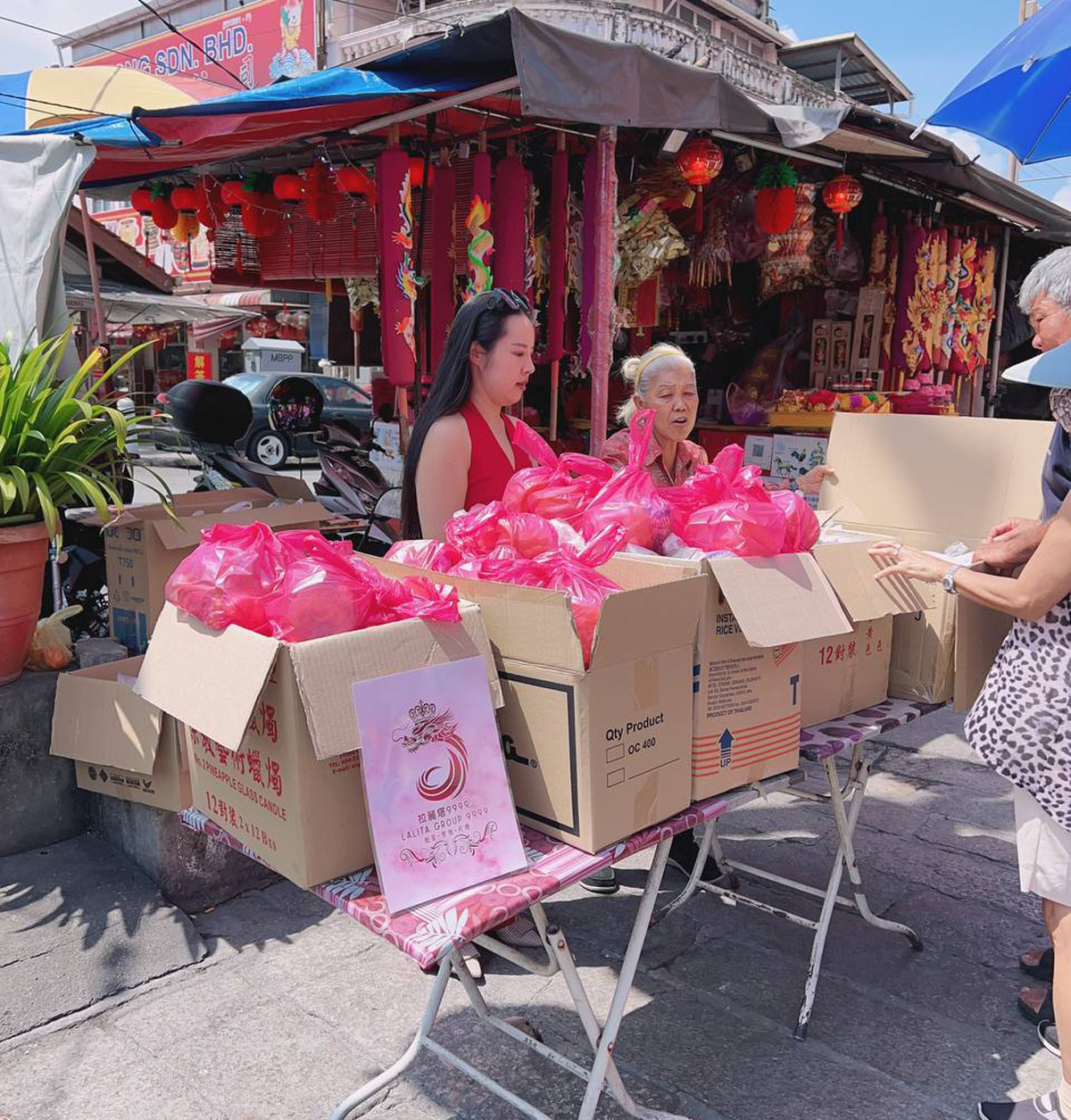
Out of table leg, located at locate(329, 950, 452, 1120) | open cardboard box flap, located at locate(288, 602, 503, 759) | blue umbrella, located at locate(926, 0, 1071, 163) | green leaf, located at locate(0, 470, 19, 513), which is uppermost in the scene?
blue umbrella, located at locate(926, 0, 1071, 163)

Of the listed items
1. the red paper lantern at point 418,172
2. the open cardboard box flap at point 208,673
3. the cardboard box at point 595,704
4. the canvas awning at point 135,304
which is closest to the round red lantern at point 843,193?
the red paper lantern at point 418,172

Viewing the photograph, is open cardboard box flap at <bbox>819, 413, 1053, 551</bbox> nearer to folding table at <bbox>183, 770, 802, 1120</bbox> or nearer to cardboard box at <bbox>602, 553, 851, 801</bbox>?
cardboard box at <bbox>602, 553, 851, 801</bbox>

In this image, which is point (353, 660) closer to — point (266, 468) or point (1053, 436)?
point (1053, 436)

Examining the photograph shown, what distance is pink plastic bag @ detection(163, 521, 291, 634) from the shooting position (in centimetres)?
148

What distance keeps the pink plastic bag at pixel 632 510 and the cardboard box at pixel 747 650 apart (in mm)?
89

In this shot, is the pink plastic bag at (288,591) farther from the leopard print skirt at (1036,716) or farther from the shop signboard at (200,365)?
the shop signboard at (200,365)

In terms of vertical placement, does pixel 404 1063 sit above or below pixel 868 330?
below

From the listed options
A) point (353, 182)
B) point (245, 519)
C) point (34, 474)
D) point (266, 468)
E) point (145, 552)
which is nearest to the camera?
point (34, 474)

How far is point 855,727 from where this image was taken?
7.29ft

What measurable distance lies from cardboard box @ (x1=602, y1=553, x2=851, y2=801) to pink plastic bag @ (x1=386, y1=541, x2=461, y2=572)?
334 mm

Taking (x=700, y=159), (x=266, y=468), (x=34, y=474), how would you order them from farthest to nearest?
(x=266, y=468) → (x=700, y=159) → (x=34, y=474)

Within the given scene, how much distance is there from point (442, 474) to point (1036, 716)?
1.60 m

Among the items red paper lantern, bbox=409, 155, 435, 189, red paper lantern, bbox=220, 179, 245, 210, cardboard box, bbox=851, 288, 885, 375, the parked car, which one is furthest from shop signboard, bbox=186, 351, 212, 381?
red paper lantern, bbox=409, 155, 435, 189

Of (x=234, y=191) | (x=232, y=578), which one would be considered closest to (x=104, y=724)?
(x=232, y=578)
